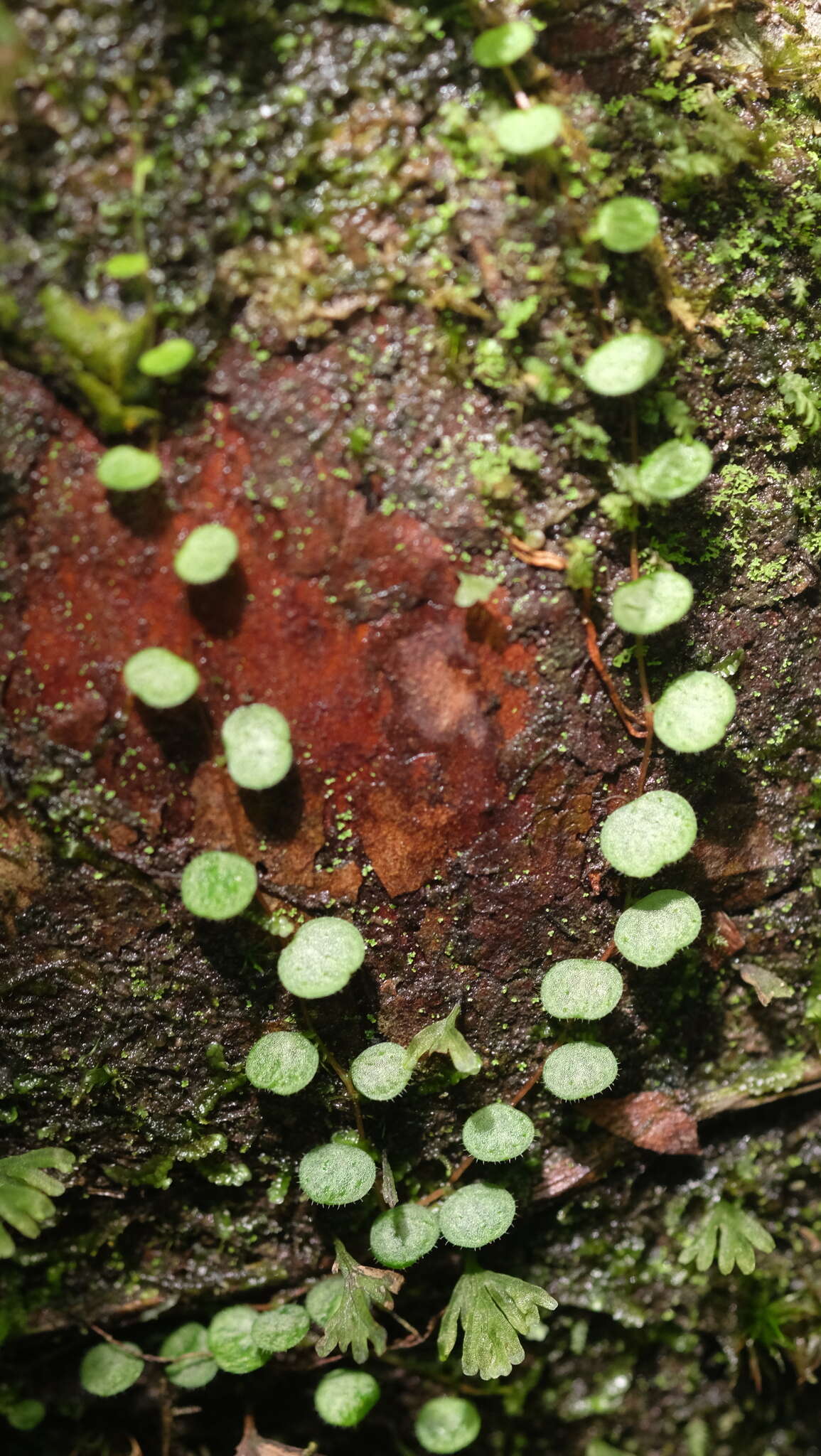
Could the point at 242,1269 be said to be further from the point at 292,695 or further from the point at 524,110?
the point at 524,110

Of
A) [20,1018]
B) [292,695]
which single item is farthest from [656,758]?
[20,1018]

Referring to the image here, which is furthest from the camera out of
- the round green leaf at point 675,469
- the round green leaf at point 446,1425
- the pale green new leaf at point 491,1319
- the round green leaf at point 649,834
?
the round green leaf at point 446,1425

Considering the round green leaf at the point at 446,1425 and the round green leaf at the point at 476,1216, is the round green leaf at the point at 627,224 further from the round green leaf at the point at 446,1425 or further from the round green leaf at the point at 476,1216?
the round green leaf at the point at 446,1425

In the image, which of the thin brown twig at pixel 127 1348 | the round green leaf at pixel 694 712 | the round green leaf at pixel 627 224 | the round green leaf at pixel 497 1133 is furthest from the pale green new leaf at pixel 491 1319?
the round green leaf at pixel 627 224

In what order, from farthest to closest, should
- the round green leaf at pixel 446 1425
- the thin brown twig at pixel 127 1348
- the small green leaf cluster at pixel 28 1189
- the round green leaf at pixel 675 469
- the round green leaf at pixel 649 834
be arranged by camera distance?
the round green leaf at pixel 446 1425 < the thin brown twig at pixel 127 1348 < the small green leaf cluster at pixel 28 1189 < the round green leaf at pixel 649 834 < the round green leaf at pixel 675 469

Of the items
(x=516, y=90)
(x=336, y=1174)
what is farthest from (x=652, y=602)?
(x=336, y=1174)

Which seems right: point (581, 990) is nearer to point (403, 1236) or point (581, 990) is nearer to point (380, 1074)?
point (380, 1074)
